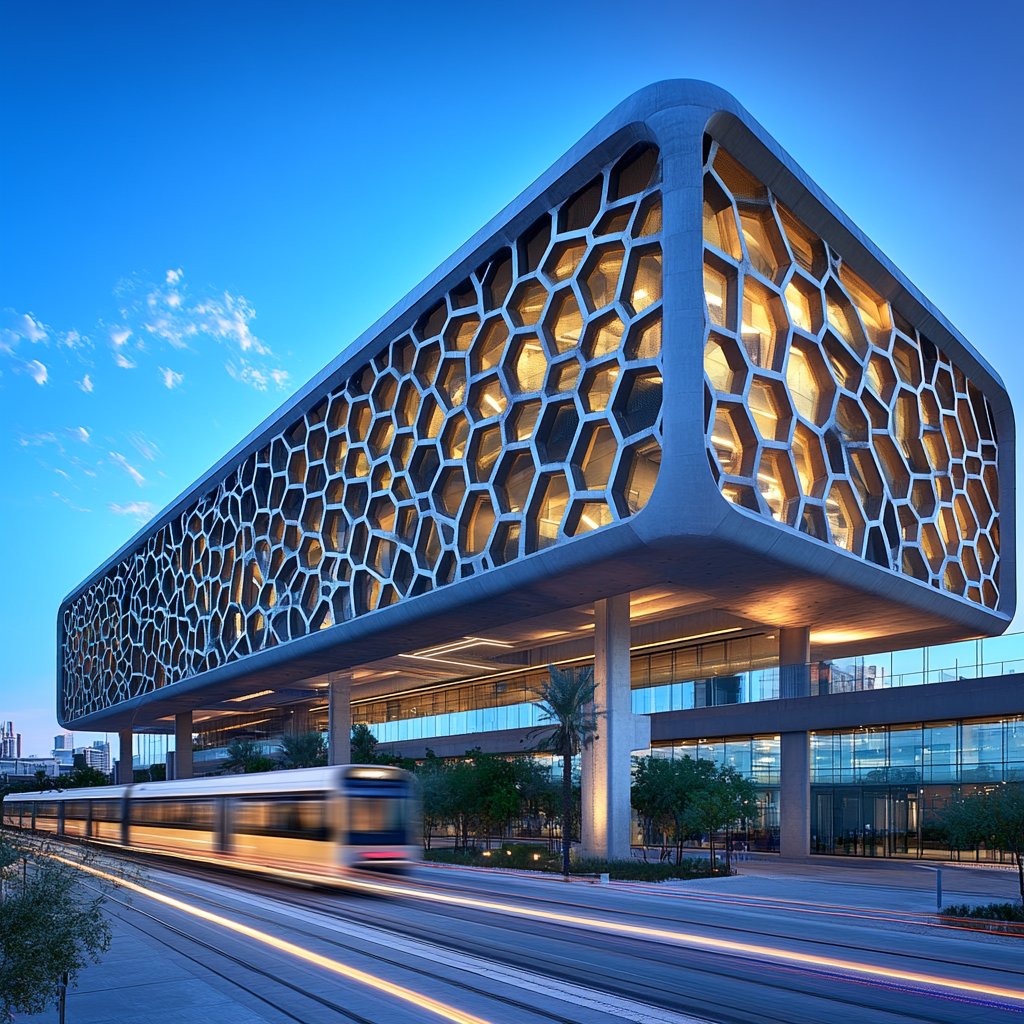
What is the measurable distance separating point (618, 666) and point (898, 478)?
15202mm

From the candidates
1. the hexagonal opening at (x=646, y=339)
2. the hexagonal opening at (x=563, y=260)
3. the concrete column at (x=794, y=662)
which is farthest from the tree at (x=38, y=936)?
the concrete column at (x=794, y=662)

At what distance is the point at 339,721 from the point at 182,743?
1055 inches

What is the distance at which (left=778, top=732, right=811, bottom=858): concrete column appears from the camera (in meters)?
41.9

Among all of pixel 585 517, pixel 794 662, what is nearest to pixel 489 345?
pixel 585 517

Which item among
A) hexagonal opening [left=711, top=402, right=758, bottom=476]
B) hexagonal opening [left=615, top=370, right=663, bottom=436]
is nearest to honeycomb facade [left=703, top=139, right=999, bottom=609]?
hexagonal opening [left=711, top=402, right=758, bottom=476]

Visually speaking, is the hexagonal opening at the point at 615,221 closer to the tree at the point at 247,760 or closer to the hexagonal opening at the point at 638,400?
the hexagonal opening at the point at 638,400

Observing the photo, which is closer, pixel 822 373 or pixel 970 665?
pixel 822 373

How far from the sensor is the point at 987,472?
48.2 metres

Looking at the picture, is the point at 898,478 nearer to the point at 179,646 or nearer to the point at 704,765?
the point at 704,765

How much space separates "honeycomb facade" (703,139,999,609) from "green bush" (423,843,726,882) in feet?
41.1

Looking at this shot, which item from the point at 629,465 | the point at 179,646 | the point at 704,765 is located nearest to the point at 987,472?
the point at 704,765

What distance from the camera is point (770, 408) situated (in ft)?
108

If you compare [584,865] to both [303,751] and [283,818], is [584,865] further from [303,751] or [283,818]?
[303,751]

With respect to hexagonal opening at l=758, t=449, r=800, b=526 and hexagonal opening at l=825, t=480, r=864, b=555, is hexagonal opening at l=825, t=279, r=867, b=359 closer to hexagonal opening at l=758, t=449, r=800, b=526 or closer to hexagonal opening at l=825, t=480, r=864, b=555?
hexagonal opening at l=825, t=480, r=864, b=555
